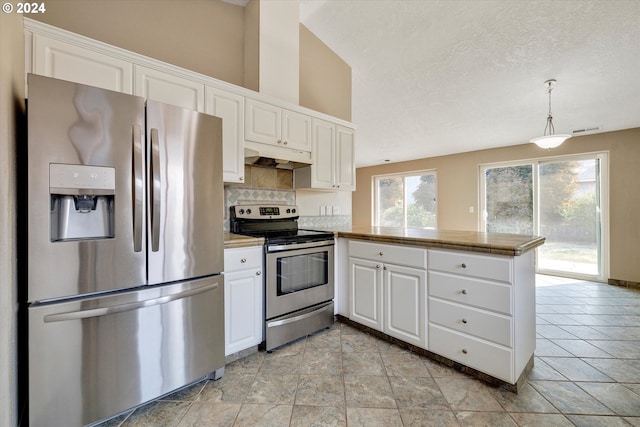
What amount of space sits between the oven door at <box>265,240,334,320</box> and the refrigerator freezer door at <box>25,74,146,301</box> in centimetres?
93

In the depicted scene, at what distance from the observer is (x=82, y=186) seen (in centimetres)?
126

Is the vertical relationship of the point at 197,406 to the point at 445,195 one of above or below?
below

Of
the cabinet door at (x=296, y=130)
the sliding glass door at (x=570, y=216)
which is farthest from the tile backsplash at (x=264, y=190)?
the sliding glass door at (x=570, y=216)

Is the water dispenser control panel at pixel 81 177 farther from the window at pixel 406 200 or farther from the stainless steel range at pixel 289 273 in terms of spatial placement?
the window at pixel 406 200

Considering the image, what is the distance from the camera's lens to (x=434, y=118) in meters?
Answer: 4.47

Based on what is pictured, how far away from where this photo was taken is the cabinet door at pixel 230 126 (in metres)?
2.13

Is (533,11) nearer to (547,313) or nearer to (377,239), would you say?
(377,239)

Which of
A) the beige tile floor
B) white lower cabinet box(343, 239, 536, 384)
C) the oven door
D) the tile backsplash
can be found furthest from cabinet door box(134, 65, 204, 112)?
the beige tile floor

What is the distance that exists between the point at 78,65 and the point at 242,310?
1.85 metres

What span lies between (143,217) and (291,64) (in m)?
2.24

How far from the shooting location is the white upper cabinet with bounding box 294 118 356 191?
285 centimetres

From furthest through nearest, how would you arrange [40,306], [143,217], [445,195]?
[445,195], [143,217], [40,306]

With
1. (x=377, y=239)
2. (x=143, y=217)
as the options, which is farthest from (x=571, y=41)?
(x=143, y=217)

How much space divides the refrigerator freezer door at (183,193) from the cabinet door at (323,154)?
124 centimetres
